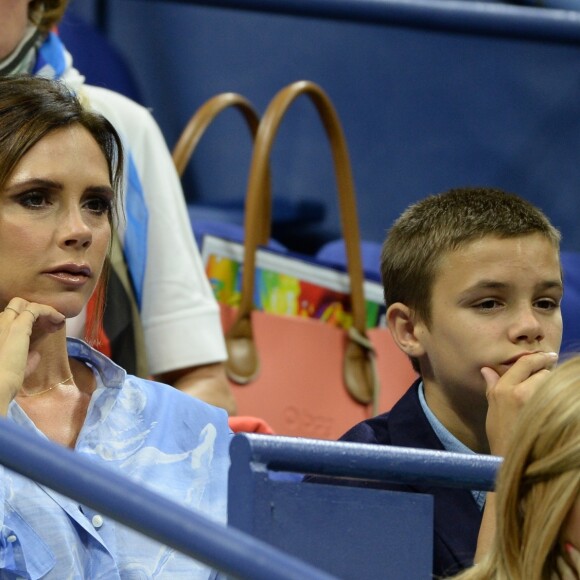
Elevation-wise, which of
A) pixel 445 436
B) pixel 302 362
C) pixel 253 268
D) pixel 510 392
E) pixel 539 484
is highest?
pixel 539 484

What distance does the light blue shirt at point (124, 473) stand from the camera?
1.32 m

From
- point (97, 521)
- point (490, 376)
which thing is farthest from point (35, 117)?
point (490, 376)

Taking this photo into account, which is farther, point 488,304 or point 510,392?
point 488,304

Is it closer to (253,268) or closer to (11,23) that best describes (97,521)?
(11,23)

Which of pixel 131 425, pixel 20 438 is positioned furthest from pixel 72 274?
pixel 20 438

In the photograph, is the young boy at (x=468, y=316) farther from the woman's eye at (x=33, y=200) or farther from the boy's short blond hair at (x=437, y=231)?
the woman's eye at (x=33, y=200)

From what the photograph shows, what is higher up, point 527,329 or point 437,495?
point 527,329

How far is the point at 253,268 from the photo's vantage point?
2428mm

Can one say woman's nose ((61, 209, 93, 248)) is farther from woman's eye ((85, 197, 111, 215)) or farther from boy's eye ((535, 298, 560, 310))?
boy's eye ((535, 298, 560, 310))

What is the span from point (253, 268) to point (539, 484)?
1344 millimetres

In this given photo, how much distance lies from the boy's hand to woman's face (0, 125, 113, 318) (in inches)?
18.2

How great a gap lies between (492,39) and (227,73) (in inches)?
26.5

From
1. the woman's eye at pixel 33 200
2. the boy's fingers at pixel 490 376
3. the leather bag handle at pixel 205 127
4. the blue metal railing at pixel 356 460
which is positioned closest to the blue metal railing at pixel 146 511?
the blue metal railing at pixel 356 460

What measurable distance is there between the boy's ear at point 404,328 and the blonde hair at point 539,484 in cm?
57
